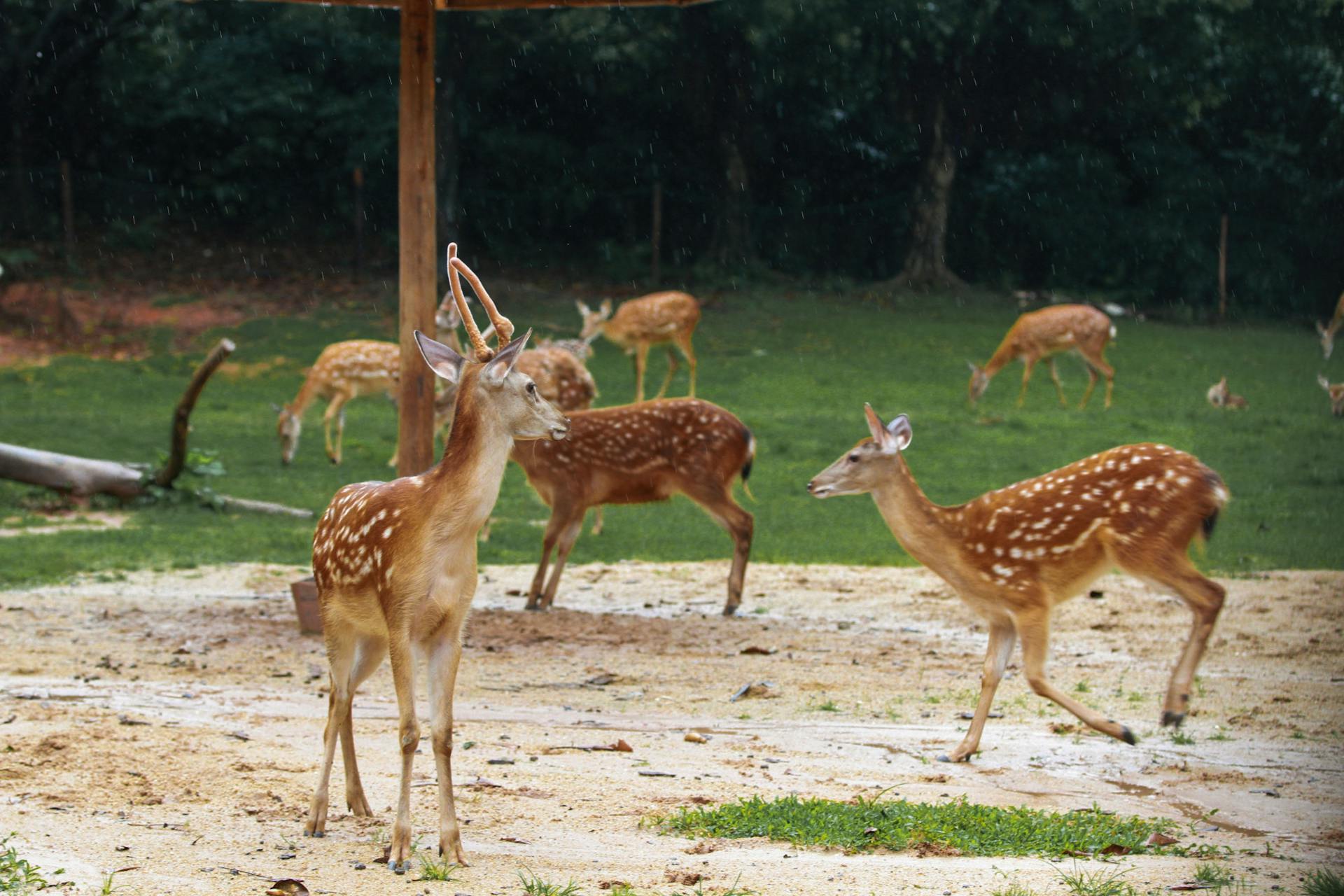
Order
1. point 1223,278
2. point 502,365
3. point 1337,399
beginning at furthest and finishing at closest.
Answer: point 1223,278 → point 1337,399 → point 502,365

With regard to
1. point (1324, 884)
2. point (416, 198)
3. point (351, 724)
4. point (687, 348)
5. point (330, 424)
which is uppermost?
point (416, 198)

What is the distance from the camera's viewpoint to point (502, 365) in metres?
5.14

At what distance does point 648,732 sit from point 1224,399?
43.2 feet

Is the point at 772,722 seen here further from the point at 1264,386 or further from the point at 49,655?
the point at 1264,386

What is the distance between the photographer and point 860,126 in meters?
28.5

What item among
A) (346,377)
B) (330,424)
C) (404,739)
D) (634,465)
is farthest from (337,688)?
(346,377)

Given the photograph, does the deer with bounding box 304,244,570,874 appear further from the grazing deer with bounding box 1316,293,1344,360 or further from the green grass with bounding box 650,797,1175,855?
the grazing deer with bounding box 1316,293,1344,360

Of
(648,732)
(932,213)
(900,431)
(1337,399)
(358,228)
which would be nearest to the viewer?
(648,732)

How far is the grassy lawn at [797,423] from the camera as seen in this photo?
38.5ft

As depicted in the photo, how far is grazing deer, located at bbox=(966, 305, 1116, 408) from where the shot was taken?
1911 cm

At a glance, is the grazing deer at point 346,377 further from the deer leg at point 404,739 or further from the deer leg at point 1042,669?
the deer leg at point 404,739

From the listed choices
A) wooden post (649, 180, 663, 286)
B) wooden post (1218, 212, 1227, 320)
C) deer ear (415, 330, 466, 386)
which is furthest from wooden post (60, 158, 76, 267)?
deer ear (415, 330, 466, 386)

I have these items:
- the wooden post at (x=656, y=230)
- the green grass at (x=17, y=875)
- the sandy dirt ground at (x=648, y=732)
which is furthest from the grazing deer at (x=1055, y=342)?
the green grass at (x=17, y=875)

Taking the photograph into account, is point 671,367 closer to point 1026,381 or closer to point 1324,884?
point 1026,381
